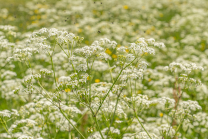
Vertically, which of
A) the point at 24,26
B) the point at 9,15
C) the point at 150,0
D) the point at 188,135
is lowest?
the point at 188,135

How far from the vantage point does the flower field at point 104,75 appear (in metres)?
3.60

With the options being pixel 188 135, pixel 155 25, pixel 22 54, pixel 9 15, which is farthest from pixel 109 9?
pixel 22 54

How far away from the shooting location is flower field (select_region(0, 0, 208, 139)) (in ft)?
11.8

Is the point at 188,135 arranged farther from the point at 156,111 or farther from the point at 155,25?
the point at 155,25

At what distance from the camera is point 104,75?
24.9ft

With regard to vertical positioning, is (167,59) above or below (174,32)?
below

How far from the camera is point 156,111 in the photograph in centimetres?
670

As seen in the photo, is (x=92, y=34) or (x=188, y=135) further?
(x=92, y=34)

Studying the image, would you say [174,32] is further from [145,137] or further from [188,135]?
[145,137]

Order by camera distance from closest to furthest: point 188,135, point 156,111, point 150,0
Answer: point 188,135
point 156,111
point 150,0

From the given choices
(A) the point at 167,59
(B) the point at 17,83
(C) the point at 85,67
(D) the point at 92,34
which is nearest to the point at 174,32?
(A) the point at 167,59

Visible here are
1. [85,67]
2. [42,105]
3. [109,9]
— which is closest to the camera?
[85,67]

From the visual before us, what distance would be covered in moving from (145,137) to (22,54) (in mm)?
2522

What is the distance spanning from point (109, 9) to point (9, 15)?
6645 millimetres
